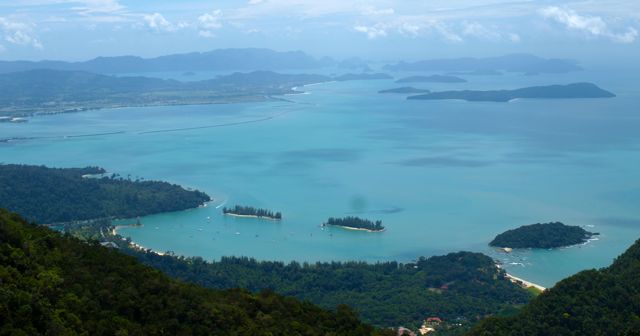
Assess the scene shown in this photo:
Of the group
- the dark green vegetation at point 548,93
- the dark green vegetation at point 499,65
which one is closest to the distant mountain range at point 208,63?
the dark green vegetation at point 499,65

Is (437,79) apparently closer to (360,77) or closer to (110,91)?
(360,77)

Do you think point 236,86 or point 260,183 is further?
point 236,86

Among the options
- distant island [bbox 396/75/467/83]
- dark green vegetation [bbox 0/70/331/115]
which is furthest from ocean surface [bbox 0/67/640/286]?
distant island [bbox 396/75/467/83]

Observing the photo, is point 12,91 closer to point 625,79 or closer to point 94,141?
point 94,141

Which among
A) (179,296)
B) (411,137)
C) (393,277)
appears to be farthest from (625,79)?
(179,296)

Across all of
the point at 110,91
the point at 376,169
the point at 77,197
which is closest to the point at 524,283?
the point at 77,197

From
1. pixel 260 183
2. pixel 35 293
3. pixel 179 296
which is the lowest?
pixel 260 183

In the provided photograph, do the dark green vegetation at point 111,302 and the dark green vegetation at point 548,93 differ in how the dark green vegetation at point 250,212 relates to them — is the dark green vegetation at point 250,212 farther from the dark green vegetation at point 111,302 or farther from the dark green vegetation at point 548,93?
the dark green vegetation at point 548,93
